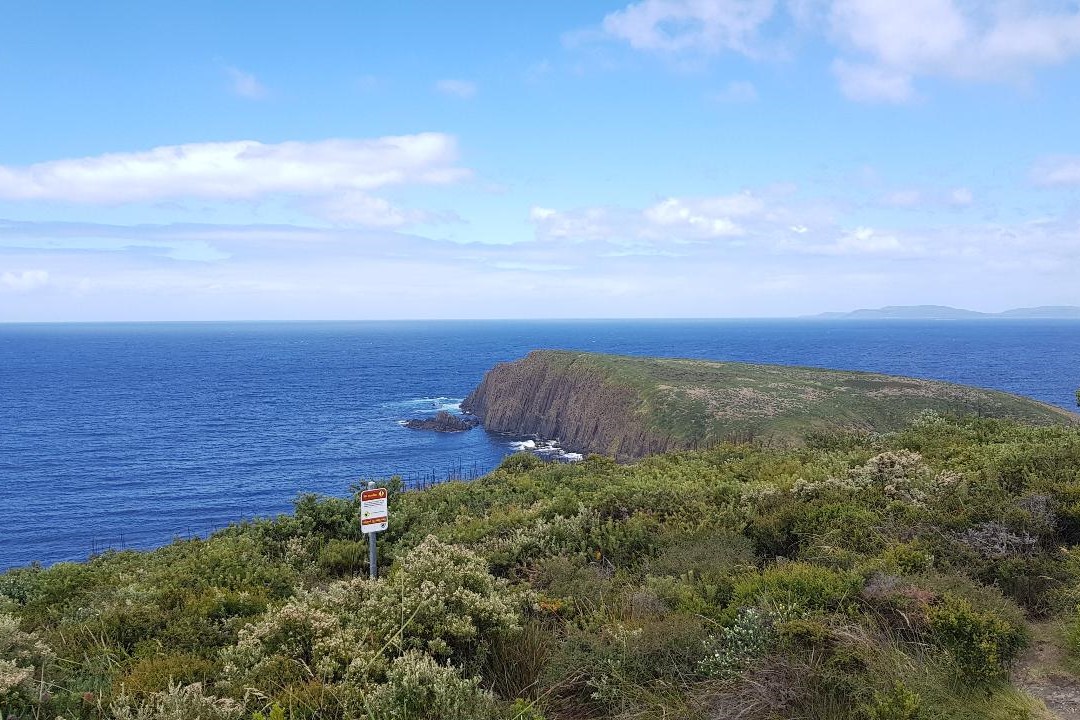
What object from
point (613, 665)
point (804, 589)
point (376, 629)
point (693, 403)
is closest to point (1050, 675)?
point (804, 589)

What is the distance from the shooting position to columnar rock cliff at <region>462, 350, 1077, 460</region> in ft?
202

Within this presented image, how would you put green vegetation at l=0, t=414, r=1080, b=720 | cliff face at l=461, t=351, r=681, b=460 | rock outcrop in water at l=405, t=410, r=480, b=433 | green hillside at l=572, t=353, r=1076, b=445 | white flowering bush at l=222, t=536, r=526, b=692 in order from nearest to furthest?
1. green vegetation at l=0, t=414, r=1080, b=720
2. white flowering bush at l=222, t=536, r=526, b=692
3. green hillside at l=572, t=353, r=1076, b=445
4. cliff face at l=461, t=351, r=681, b=460
5. rock outcrop in water at l=405, t=410, r=480, b=433

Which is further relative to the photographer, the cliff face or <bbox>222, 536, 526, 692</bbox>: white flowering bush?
the cliff face

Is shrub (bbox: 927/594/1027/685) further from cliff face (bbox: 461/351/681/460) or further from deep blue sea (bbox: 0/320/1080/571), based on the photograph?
cliff face (bbox: 461/351/681/460)

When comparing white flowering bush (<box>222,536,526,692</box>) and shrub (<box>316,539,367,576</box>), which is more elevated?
white flowering bush (<box>222,536,526,692</box>)

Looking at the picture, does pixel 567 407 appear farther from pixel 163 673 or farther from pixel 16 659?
pixel 16 659

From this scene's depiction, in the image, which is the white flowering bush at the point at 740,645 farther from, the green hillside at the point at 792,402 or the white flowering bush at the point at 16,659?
the green hillside at the point at 792,402

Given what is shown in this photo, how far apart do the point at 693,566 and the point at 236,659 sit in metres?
6.07

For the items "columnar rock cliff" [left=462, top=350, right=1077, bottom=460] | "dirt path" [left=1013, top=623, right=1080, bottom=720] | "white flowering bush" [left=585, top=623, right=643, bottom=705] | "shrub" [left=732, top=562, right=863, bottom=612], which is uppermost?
"shrub" [left=732, top=562, right=863, bottom=612]

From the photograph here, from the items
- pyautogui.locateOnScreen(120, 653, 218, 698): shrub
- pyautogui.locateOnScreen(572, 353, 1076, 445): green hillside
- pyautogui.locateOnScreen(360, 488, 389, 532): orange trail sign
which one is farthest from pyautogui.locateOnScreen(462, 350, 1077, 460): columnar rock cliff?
pyautogui.locateOnScreen(120, 653, 218, 698): shrub

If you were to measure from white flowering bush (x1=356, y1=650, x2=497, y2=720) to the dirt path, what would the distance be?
4.97 meters

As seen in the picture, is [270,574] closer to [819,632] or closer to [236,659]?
[236,659]

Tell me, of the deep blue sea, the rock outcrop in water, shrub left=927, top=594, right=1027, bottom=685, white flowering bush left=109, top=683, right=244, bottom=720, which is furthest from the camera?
the rock outcrop in water

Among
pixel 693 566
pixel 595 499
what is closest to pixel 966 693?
pixel 693 566
